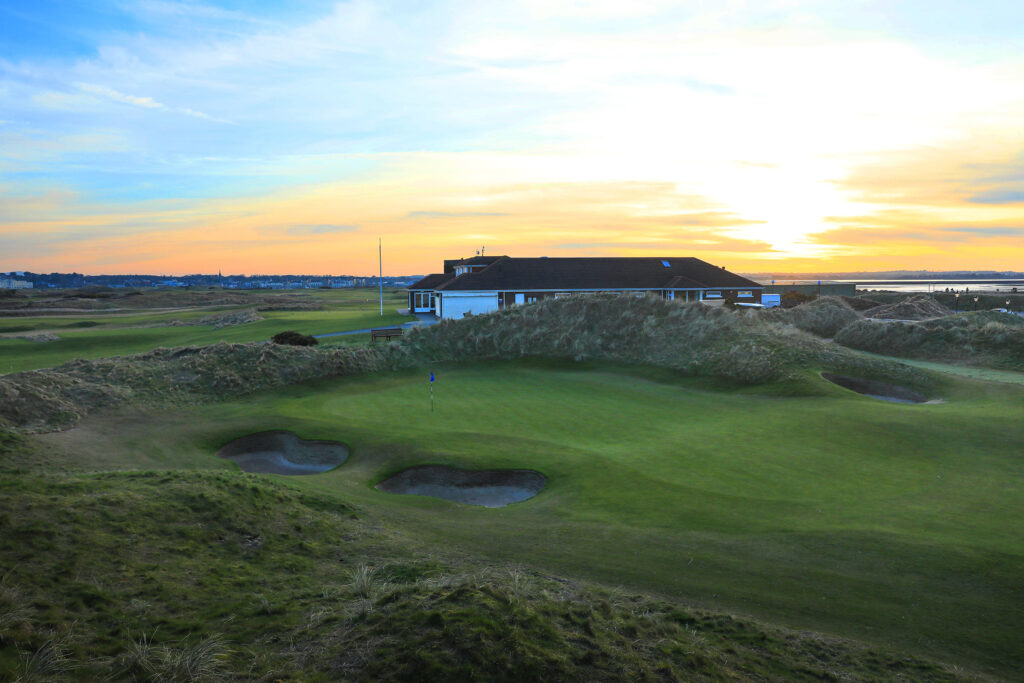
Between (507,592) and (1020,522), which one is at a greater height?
(507,592)

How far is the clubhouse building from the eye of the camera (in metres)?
57.6

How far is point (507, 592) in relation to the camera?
24.7 feet

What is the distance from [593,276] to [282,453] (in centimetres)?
4419

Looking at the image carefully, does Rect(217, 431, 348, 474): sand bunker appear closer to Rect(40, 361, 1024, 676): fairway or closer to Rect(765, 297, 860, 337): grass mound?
Rect(40, 361, 1024, 676): fairway

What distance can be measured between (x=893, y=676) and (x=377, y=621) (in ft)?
19.6

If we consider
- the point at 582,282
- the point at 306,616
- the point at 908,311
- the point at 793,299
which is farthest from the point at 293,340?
the point at 793,299

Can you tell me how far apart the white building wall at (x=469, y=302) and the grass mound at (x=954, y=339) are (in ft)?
94.3

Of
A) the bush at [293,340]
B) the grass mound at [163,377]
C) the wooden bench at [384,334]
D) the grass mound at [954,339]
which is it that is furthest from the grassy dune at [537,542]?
the wooden bench at [384,334]

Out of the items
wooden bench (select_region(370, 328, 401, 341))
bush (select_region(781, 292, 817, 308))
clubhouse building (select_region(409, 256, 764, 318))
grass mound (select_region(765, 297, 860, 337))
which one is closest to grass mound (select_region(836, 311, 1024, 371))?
grass mound (select_region(765, 297, 860, 337))

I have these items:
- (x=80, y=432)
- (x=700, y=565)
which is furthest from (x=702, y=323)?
(x=80, y=432)

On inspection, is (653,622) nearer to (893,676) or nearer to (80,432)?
(893,676)

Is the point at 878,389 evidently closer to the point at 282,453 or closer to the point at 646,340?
the point at 646,340

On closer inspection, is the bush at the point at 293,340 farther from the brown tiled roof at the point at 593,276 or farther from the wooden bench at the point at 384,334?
the brown tiled roof at the point at 593,276

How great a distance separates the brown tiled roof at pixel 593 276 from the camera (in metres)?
58.2
